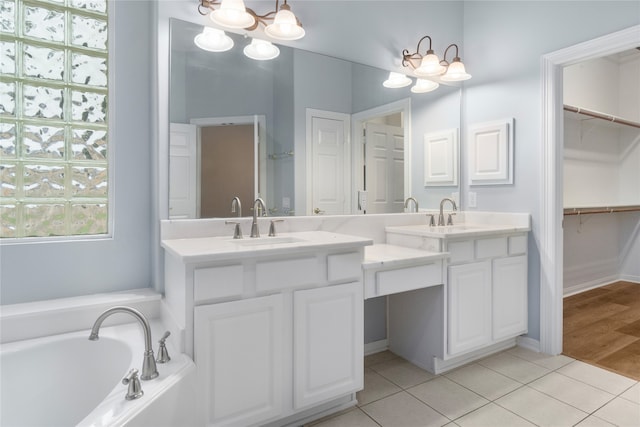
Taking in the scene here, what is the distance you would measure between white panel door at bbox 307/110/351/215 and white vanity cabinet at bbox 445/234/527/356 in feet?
2.53

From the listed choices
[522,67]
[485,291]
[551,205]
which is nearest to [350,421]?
[485,291]

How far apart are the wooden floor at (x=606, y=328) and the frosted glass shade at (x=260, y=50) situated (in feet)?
9.34

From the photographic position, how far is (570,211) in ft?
10.4

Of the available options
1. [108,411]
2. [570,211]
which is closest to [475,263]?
[570,211]

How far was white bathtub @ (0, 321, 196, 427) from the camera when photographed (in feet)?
4.09

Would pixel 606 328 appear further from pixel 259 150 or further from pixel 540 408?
pixel 259 150

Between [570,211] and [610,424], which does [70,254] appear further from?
[570,211]

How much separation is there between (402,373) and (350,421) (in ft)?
2.04

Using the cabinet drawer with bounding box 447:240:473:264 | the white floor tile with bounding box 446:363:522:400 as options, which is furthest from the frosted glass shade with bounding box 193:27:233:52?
the white floor tile with bounding box 446:363:522:400

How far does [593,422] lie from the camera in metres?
1.74

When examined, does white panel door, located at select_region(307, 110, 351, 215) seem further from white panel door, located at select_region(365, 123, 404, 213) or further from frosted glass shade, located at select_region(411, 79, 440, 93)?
frosted glass shade, located at select_region(411, 79, 440, 93)

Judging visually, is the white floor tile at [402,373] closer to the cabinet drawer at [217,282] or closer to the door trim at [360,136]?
the door trim at [360,136]

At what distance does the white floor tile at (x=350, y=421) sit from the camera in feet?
5.68

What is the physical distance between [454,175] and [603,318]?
6.19ft
